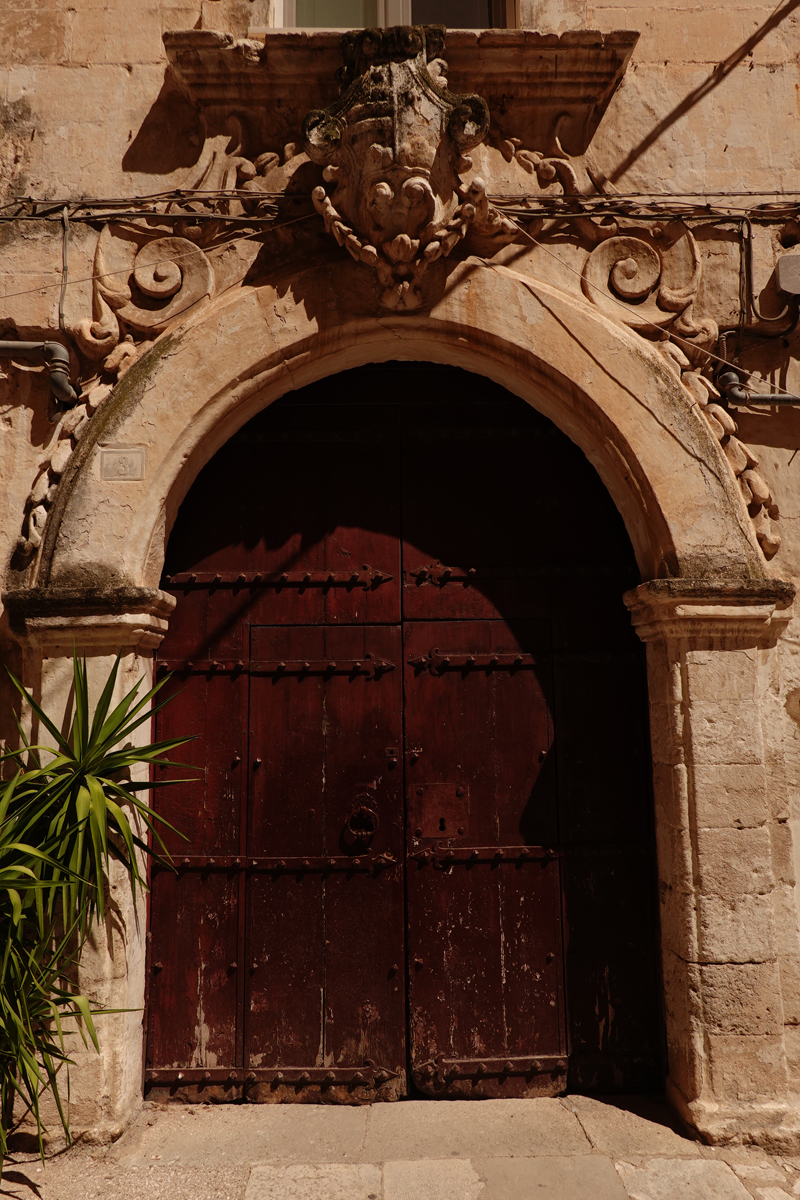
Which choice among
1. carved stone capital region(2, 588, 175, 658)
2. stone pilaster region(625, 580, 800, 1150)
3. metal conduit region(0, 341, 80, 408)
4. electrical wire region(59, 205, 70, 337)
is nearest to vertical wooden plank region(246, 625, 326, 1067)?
carved stone capital region(2, 588, 175, 658)

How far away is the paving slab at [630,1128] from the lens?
250 centimetres

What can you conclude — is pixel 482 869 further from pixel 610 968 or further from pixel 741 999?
pixel 741 999

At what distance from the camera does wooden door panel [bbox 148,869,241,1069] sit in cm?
285

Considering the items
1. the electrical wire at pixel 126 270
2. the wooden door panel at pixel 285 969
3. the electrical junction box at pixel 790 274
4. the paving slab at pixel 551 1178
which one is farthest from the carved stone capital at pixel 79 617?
the electrical junction box at pixel 790 274

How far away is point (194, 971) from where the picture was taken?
2877mm

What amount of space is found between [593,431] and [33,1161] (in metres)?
3.02

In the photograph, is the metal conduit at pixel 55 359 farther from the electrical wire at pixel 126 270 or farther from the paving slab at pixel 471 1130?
the paving slab at pixel 471 1130

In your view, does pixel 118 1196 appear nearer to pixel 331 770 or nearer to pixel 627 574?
pixel 331 770

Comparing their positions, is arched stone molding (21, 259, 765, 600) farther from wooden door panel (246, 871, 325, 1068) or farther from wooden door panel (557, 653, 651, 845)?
wooden door panel (246, 871, 325, 1068)

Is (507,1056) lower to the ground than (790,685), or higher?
lower

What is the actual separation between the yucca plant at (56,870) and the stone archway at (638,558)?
19 cm

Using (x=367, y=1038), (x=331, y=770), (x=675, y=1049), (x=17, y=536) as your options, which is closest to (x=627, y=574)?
(x=331, y=770)

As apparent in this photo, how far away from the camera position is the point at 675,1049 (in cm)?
271

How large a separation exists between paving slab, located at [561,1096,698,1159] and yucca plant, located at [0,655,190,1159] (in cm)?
163
